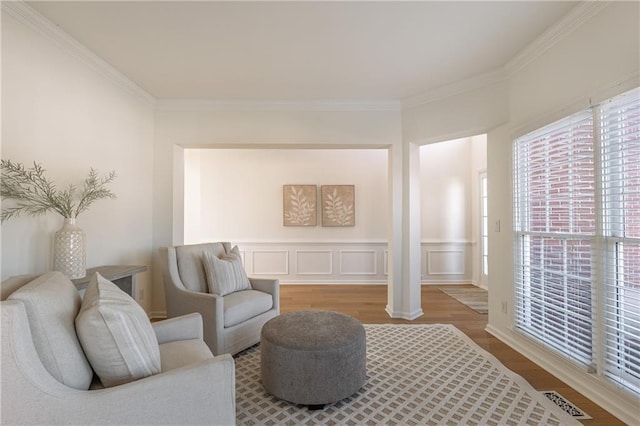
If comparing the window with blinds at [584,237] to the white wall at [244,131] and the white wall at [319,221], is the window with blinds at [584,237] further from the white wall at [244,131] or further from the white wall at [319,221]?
the white wall at [319,221]

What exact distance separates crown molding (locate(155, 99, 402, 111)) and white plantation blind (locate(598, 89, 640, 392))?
215cm

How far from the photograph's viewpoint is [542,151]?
2449 mm

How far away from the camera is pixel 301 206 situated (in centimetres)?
532

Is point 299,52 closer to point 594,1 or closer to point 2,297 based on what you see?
point 594,1

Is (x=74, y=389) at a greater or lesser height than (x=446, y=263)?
greater

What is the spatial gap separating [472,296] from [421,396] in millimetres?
2971

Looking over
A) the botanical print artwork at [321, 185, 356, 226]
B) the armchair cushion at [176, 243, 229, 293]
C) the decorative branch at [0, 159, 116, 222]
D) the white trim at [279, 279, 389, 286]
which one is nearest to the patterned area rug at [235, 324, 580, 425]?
the armchair cushion at [176, 243, 229, 293]

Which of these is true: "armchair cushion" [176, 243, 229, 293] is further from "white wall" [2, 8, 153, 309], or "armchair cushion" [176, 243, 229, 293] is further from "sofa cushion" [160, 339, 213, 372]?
"sofa cushion" [160, 339, 213, 372]

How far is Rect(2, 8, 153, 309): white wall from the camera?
194 centimetres

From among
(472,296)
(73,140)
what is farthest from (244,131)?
(472,296)

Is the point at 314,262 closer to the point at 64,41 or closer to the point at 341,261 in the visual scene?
the point at 341,261

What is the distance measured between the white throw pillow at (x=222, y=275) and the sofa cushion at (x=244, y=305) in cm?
8

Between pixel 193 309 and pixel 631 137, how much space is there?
334 cm

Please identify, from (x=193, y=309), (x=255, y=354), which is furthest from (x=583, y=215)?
(x=193, y=309)
